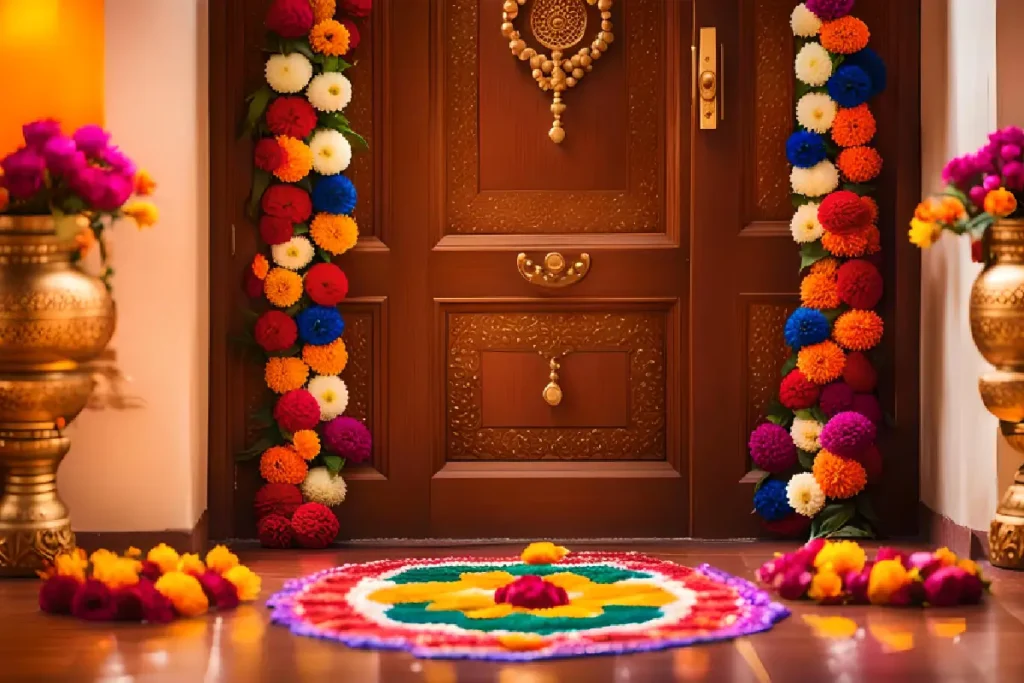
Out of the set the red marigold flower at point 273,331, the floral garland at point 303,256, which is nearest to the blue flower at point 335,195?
the floral garland at point 303,256

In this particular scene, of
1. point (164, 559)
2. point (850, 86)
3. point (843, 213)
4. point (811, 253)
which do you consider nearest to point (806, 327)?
point (811, 253)

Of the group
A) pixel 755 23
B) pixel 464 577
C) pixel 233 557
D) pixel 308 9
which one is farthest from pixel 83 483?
pixel 755 23

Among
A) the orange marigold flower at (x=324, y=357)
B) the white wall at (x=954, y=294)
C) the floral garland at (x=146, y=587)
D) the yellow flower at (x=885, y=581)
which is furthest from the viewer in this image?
the orange marigold flower at (x=324, y=357)

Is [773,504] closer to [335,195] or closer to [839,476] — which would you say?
[839,476]

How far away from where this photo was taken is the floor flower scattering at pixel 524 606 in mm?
3172

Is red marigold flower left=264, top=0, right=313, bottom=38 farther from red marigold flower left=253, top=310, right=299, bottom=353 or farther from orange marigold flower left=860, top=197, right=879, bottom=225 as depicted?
orange marigold flower left=860, top=197, right=879, bottom=225

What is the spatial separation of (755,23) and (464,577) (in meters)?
1.83

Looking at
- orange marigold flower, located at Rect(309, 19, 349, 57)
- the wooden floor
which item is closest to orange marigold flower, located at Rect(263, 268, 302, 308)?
orange marigold flower, located at Rect(309, 19, 349, 57)

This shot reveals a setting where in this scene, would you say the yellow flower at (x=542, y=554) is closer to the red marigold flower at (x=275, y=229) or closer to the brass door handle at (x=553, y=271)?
the brass door handle at (x=553, y=271)

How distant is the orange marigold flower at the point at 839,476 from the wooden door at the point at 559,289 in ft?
0.83

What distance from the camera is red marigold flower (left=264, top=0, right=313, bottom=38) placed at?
4.44 metres

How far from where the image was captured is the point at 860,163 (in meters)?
4.52

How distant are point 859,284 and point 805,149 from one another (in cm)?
41

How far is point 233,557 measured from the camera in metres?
3.76
